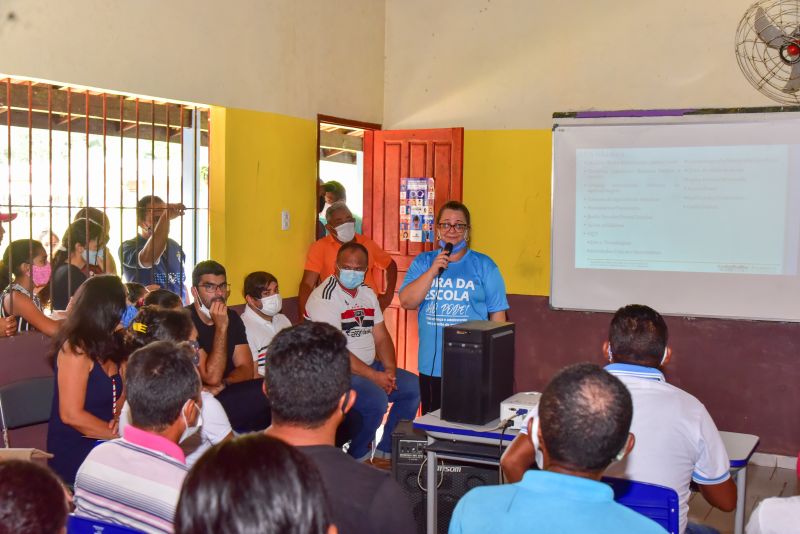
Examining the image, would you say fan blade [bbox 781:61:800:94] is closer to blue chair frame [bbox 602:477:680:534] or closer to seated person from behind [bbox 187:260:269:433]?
seated person from behind [bbox 187:260:269:433]

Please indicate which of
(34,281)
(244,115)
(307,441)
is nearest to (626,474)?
(307,441)

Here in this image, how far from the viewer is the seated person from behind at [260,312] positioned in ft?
14.2

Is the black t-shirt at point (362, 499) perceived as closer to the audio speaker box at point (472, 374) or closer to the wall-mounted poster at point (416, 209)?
the audio speaker box at point (472, 374)

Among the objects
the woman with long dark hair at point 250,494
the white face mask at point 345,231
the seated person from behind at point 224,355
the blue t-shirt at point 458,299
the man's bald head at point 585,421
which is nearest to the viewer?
the woman with long dark hair at point 250,494

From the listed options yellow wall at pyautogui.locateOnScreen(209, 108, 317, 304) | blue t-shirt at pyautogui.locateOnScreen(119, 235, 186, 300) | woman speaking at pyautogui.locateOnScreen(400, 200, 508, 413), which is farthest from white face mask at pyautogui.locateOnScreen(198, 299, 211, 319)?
woman speaking at pyautogui.locateOnScreen(400, 200, 508, 413)

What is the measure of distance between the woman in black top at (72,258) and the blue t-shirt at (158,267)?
0.78ft

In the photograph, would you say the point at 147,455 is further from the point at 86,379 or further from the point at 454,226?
the point at 454,226

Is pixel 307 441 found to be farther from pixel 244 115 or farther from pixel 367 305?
pixel 244 115

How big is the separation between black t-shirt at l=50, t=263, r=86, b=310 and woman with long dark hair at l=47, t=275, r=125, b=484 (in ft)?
2.77

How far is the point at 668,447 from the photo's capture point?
8.04 feet

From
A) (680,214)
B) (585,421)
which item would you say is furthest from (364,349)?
(585,421)

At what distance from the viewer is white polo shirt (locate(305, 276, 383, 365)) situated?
4695 mm

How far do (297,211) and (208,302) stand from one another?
158 cm

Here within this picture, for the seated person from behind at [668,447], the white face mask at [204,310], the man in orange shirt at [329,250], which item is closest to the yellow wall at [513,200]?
the man in orange shirt at [329,250]
